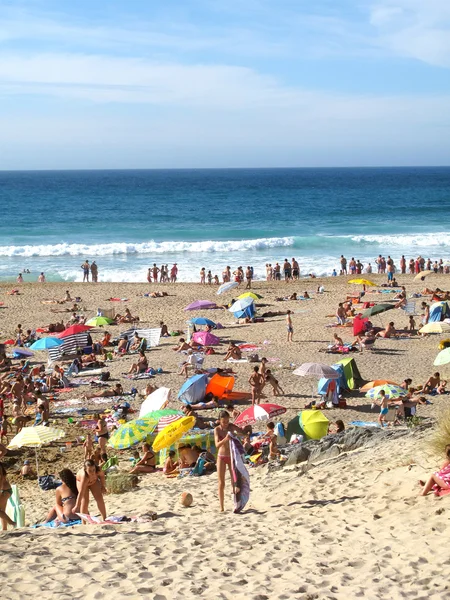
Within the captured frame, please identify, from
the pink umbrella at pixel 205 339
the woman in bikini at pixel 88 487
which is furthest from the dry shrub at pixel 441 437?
the pink umbrella at pixel 205 339

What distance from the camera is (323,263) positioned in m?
41.9

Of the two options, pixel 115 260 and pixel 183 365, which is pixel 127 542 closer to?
pixel 183 365

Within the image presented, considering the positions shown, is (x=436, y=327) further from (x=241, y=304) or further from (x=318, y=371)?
(x=241, y=304)

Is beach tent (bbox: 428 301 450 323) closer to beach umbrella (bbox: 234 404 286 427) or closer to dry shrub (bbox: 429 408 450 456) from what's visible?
beach umbrella (bbox: 234 404 286 427)

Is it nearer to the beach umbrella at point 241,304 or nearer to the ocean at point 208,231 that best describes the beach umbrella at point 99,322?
the beach umbrella at point 241,304

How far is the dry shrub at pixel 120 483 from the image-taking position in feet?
35.3

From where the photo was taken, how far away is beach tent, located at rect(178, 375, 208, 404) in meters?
15.6

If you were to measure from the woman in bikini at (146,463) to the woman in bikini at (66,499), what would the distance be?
2913 millimetres

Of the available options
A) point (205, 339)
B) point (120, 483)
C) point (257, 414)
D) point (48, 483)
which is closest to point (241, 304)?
point (205, 339)

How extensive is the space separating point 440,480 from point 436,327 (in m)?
13.1

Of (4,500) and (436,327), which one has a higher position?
(436,327)

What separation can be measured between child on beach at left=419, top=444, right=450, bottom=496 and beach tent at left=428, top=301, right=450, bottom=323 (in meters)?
14.5

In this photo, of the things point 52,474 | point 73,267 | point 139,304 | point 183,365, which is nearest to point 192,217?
point 73,267

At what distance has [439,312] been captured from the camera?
21.9 metres
